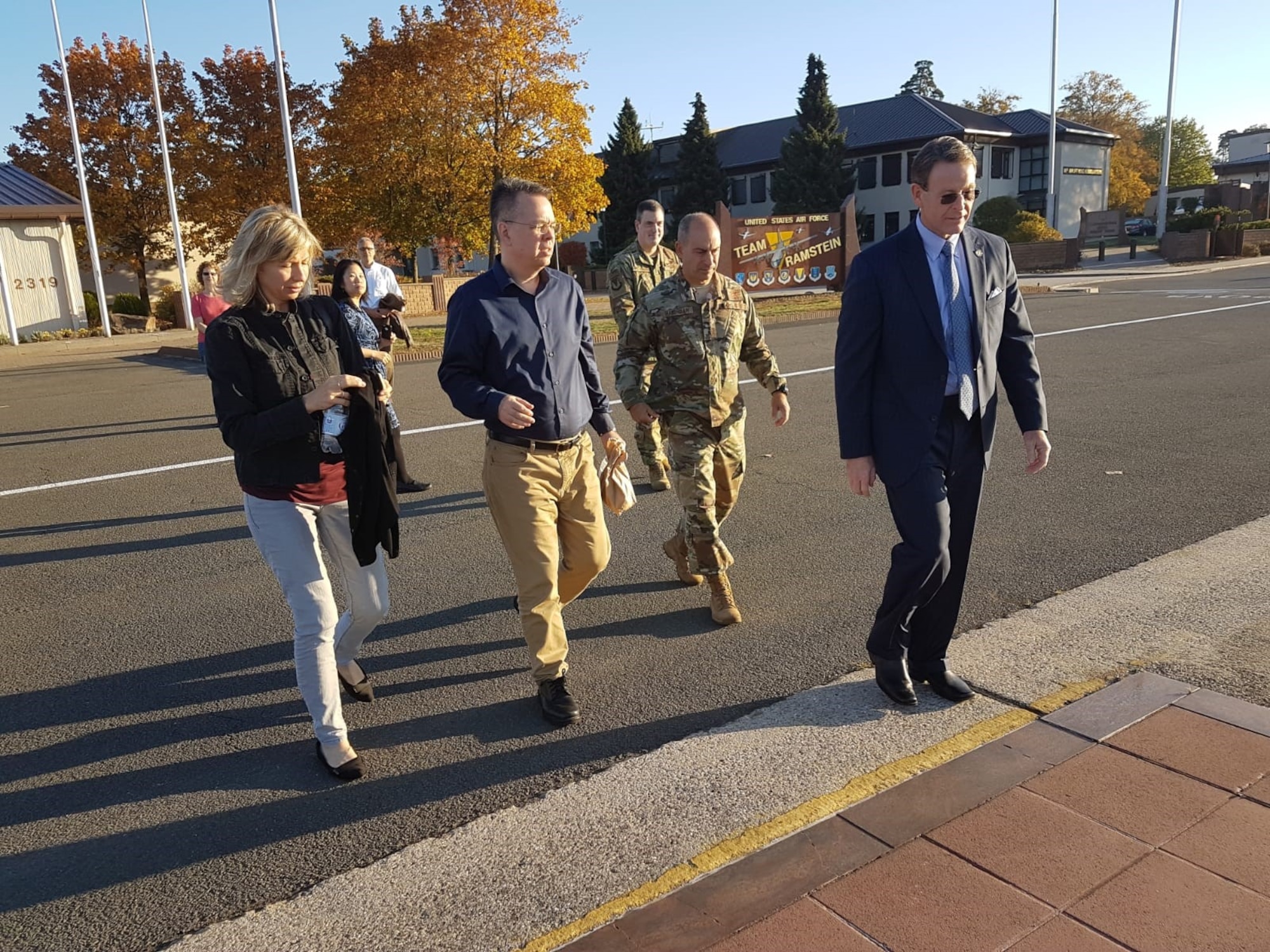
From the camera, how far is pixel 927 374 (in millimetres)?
3389

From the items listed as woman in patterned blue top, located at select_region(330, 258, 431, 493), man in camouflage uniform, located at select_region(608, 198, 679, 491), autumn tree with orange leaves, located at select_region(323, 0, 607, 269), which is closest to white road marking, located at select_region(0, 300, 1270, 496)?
woman in patterned blue top, located at select_region(330, 258, 431, 493)

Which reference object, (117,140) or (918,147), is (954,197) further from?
(918,147)

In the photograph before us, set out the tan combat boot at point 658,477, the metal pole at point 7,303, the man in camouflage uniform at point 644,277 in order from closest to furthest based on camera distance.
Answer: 1. the man in camouflage uniform at point 644,277
2. the tan combat boot at point 658,477
3. the metal pole at point 7,303

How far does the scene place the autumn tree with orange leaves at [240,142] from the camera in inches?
1172

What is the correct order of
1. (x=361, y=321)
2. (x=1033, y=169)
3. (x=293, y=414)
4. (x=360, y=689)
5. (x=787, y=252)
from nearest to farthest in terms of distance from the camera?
(x=293, y=414), (x=360, y=689), (x=361, y=321), (x=787, y=252), (x=1033, y=169)

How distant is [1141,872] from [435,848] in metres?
1.94

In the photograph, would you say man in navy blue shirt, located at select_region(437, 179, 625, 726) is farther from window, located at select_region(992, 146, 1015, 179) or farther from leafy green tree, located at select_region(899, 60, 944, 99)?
leafy green tree, located at select_region(899, 60, 944, 99)

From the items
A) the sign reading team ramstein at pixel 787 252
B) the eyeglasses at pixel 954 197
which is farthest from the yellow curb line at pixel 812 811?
the sign reading team ramstein at pixel 787 252

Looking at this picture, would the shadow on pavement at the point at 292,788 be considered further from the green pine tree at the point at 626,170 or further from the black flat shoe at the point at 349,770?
the green pine tree at the point at 626,170

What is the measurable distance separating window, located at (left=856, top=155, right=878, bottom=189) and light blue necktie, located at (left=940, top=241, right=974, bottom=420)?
178 feet

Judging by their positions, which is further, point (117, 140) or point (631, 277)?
point (117, 140)

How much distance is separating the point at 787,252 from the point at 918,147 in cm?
3391

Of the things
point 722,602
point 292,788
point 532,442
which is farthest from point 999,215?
point 292,788

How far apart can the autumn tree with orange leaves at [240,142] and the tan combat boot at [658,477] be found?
26232mm
